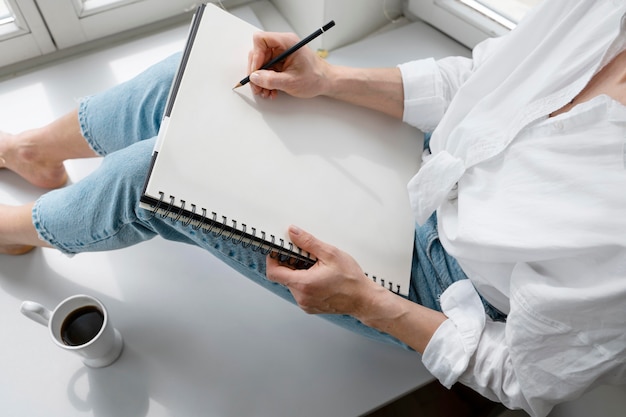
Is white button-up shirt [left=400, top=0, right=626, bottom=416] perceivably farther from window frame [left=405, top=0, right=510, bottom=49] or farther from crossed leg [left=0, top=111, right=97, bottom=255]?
crossed leg [left=0, top=111, right=97, bottom=255]

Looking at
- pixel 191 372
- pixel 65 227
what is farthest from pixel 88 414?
pixel 65 227

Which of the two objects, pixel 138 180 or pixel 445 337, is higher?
pixel 138 180

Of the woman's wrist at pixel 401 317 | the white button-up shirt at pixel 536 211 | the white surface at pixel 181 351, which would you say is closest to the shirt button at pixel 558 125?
the white button-up shirt at pixel 536 211

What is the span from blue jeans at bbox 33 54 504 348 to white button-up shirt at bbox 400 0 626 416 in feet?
0.21

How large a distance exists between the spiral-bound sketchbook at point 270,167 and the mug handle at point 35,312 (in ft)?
0.93

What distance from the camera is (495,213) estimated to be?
24.5 inches

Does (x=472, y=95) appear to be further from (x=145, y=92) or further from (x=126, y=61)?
(x=126, y=61)

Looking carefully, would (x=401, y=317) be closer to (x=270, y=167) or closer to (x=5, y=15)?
(x=270, y=167)

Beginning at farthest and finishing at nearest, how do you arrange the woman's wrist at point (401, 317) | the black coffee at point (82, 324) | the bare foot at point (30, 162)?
the bare foot at point (30, 162)
the black coffee at point (82, 324)
the woman's wrist at point (401, 317)

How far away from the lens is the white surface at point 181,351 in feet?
2.61

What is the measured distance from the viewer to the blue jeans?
2.28 ft

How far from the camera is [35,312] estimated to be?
73 centimetres

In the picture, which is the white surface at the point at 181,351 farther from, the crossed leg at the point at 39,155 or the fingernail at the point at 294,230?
the fingernail at the point at 294,230

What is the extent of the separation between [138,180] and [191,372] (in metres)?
0.34
